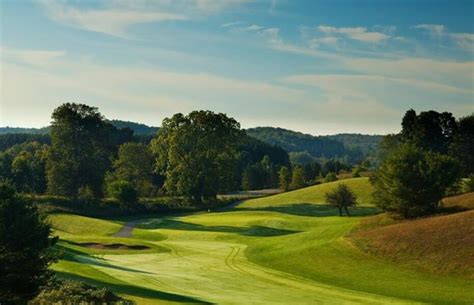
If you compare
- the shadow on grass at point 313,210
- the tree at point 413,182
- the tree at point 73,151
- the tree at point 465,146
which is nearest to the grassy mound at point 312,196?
the shadow on grass at point 313,210

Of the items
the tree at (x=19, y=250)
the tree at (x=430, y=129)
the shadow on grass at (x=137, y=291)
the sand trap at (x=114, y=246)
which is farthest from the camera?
the tree at (x=430, y=129)

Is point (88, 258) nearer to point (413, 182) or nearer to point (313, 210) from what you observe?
point (413, 182)

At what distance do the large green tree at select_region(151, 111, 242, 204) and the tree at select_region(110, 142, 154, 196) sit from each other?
745 inches

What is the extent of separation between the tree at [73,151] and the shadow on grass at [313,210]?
2827 cm

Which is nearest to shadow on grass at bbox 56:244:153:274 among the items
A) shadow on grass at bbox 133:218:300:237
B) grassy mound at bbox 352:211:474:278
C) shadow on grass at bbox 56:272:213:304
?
shadow on grass at bbox 56:272:213:304

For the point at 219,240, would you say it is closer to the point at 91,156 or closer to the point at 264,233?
the point at 264,233

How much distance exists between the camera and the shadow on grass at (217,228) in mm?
65506

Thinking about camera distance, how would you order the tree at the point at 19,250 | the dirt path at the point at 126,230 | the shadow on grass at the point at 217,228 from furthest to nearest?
the dirt path at the point at 126,230, the shadow on grass at the point at 217,228, the tree at the point at 19,250

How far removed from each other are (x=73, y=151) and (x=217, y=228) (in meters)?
36.7

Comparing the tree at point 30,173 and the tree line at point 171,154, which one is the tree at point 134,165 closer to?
the tree line at point 171,154

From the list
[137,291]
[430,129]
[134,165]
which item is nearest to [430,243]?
[137,291]

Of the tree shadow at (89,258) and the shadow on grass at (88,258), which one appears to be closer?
the tree shadow at (89,258)

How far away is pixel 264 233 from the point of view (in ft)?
213

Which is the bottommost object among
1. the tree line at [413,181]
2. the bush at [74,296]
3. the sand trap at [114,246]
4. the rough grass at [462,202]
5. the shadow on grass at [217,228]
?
the shadow on grass at [217,228]
